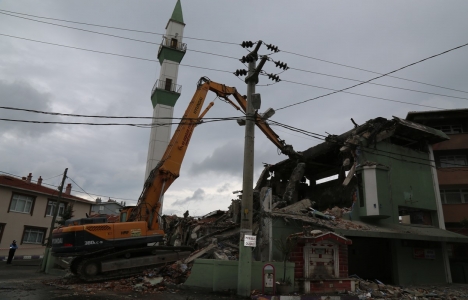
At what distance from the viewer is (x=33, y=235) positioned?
29859 mm

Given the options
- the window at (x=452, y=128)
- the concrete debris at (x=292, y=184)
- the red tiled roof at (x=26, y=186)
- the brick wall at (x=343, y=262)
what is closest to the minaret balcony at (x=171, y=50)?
the red tiled roof at (x=26, y=186)

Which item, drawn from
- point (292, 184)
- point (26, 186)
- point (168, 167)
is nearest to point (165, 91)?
point (26, 186)

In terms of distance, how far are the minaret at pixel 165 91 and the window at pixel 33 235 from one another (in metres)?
11.0

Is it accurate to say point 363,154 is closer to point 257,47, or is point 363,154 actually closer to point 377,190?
point 377,190

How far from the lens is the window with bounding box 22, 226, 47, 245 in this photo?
95.3ft

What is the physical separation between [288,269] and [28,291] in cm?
874

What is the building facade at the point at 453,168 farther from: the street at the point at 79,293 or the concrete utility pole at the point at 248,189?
the street at the point at 79,293

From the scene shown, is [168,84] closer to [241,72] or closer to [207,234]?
[207,234]

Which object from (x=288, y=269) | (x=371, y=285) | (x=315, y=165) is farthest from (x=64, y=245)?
(x=315, y=165)

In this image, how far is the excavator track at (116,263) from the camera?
41.0ft

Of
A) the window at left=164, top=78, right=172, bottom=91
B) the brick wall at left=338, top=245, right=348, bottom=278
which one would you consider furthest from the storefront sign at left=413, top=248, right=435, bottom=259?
the window at left=164, top=78, right=172, bottom=91

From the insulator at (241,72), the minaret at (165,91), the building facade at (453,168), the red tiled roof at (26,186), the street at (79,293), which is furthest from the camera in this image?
the minaret at (165,91)

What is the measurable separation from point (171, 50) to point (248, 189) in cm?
2693

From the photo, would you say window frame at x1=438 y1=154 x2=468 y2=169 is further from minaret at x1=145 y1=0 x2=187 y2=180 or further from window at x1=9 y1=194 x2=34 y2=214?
window at x1=9 y1=194 x2=34 y2=214
